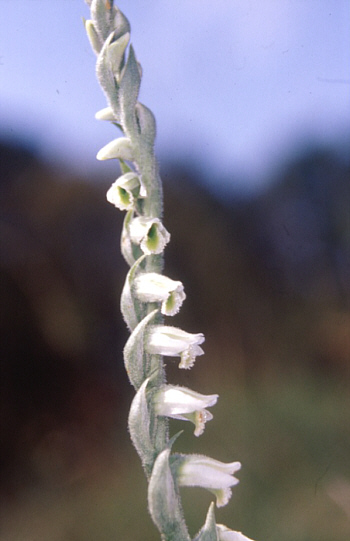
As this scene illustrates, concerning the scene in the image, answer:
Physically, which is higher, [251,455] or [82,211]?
[82,211]

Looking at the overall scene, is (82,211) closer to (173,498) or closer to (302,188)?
(302,188)

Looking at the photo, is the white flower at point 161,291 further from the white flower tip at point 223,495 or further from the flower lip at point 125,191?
the white flower tip at point 223,495

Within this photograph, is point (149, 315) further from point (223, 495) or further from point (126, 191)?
point (223, 495)

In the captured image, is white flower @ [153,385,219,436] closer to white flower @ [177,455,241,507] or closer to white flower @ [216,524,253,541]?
white flower @ [177,455,241,507]

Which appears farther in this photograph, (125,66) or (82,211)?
(82,211)

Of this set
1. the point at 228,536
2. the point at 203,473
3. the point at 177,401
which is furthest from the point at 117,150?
the point at 228,536

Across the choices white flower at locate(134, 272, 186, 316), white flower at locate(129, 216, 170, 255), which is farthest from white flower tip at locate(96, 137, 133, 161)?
white flower at locate(134, 272, 186, 316)

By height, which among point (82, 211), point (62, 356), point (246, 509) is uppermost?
point (82, 211)

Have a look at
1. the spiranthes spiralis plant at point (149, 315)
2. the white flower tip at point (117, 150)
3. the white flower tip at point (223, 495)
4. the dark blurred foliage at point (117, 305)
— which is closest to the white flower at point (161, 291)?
the spiranthes spiralis plant at point (149, 315)

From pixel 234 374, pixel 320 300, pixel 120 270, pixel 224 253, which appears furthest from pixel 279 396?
pixel 120 270
